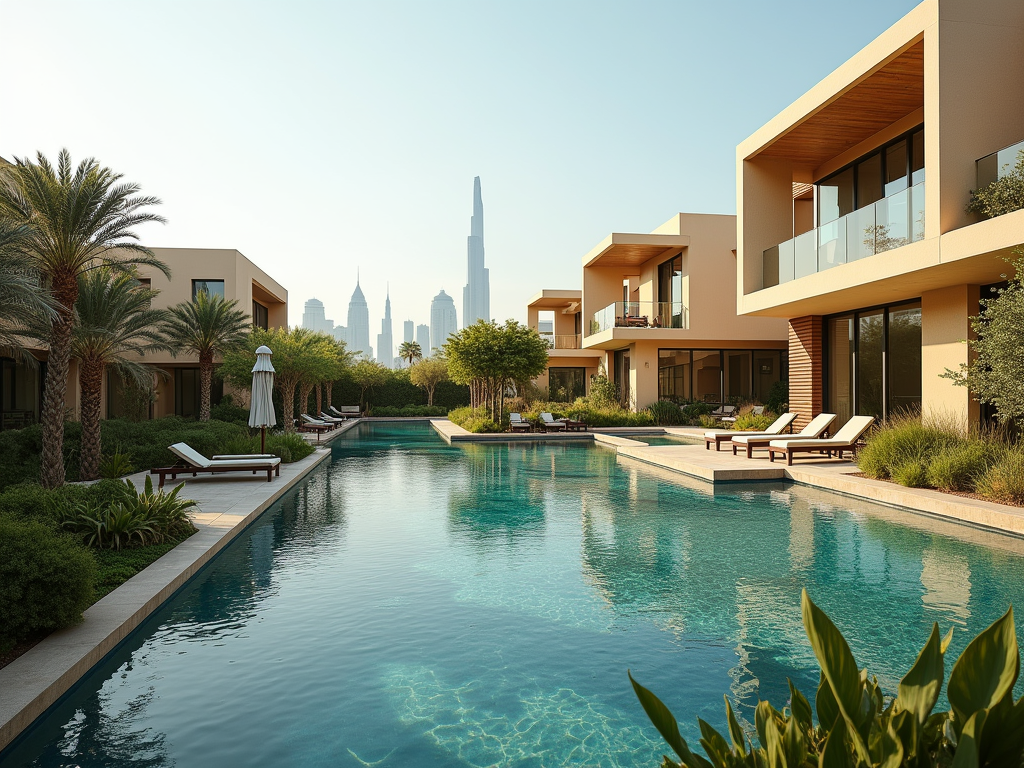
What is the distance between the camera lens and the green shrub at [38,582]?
440 cm

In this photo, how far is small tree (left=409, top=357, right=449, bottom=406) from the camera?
43.2 metres

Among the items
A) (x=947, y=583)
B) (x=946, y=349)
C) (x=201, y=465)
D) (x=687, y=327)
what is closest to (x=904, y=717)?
(x=947, y=583)

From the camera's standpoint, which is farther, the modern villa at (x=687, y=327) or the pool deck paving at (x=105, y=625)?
the modern villa at (x=687, y=327)

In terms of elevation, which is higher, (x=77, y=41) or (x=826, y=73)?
(x=826, y=73)

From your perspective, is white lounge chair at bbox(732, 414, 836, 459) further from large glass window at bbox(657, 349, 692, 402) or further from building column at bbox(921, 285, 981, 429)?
large glass window at bbox(657, 349, 692, 402)

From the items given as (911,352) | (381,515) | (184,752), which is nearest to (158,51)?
(381,515)

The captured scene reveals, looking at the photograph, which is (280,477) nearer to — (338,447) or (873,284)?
(338,447)

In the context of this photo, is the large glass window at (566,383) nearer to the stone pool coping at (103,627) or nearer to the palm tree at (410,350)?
the palm tree at (410,350)

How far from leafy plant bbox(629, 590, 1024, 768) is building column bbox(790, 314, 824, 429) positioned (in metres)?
16.7

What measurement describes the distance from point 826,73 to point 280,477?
13.1 meters

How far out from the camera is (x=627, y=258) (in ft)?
99.8

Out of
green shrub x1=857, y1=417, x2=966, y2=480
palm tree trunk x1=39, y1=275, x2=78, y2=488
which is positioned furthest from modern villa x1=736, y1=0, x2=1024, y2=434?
palm tree trunk x1=39, y1=275, x2=78, y2=488

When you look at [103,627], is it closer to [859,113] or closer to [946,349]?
[946,349]

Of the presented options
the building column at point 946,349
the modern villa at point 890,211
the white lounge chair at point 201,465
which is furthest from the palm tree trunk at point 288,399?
the building column at point 946,349
